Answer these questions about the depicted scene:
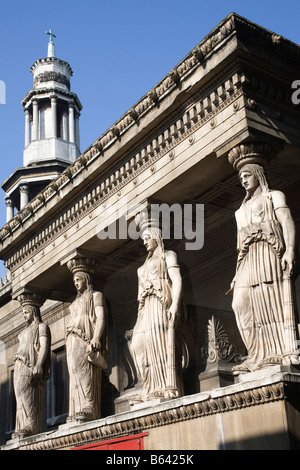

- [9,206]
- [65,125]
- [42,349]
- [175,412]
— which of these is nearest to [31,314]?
[42,349]

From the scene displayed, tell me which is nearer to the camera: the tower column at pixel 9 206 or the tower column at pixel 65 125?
the tower column at pixel 65 125

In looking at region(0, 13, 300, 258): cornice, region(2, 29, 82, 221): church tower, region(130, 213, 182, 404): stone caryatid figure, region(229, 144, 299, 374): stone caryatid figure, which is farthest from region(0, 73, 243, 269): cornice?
region(2, 29, 82, 221): church tower

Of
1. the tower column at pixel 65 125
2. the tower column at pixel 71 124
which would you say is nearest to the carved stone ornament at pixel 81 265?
the tower column at pixel 71 124

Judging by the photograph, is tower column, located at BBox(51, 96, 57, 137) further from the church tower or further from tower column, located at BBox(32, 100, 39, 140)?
tower column, located at BBox(32, 100, 39, 140)

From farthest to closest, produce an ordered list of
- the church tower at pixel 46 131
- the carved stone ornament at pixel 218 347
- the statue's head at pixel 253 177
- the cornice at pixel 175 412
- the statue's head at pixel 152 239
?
the church tower at pixel 46 131, the carved stone ornament at pixel 218 347, the statue's head at pixel 152 239, the statue's head at pixel 253 177, the cornice at pixel 175 412

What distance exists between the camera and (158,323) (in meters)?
11.9

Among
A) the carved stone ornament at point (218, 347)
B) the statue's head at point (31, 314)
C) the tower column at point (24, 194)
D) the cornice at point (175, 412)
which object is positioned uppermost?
the tower column at point (24, 194)

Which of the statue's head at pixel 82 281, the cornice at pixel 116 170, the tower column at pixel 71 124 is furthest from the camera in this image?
the tower column at pixel 71 124

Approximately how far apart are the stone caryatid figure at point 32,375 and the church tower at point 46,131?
2293 cm

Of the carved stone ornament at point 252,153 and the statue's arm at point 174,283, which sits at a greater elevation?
the carved stone ornament at point 252,153

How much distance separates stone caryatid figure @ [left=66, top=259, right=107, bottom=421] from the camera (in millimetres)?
13672

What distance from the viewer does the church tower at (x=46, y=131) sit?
38969mm

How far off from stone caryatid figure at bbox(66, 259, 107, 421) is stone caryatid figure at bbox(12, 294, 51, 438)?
169 centimetres

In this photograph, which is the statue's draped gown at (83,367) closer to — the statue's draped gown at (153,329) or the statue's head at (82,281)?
the statue's head at (82,281)
